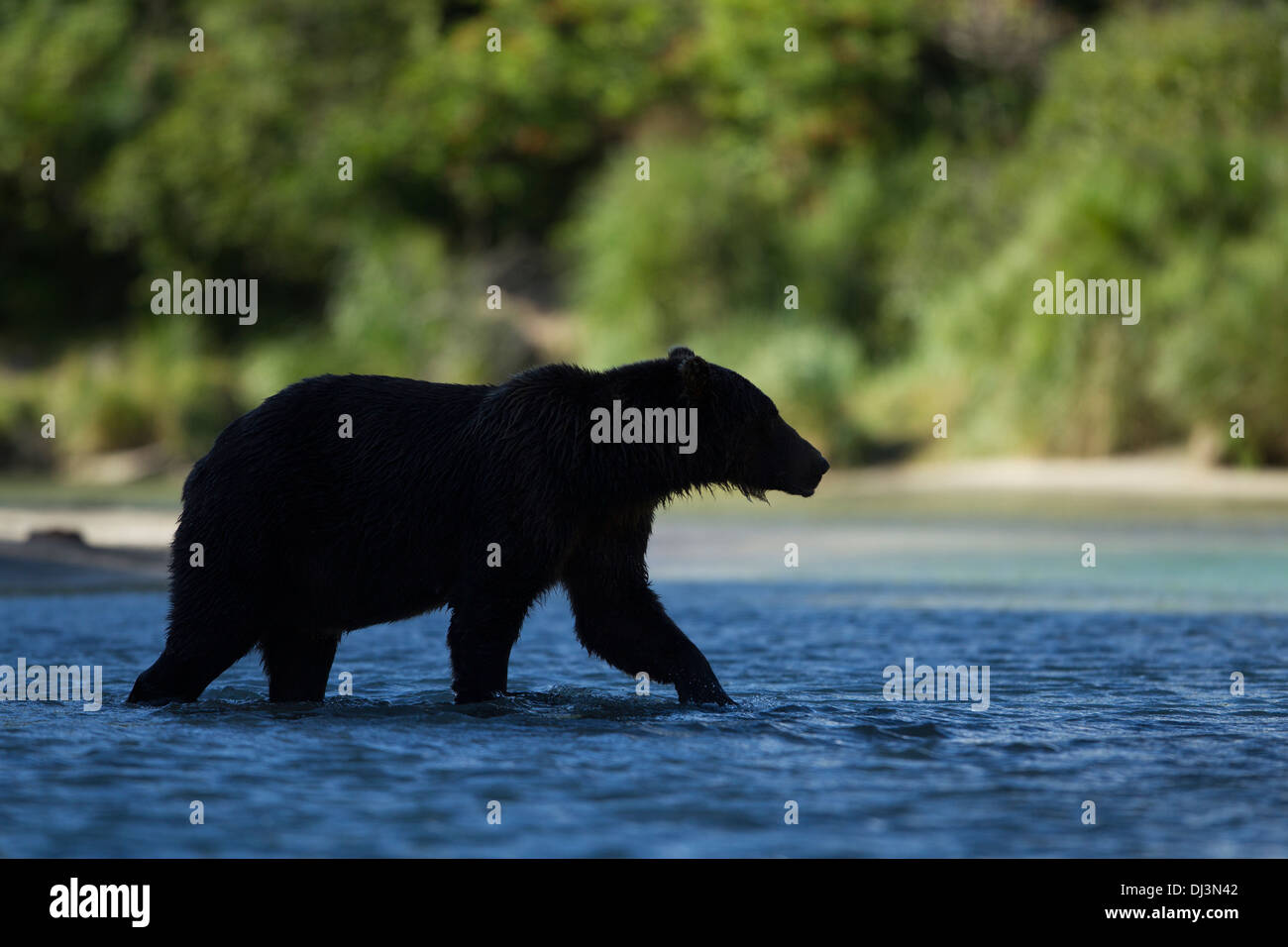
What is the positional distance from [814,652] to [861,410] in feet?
56.5

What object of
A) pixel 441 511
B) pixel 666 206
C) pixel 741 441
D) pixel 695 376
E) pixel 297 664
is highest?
pixel 666 206

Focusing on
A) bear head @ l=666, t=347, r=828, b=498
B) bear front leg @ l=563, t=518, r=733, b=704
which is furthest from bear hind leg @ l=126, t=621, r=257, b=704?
bear head @ l=666, t=347, r=828, b=498

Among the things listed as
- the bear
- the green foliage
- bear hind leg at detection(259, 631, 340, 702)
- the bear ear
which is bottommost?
bear hind leg at detection(259, 631, 340, 702)

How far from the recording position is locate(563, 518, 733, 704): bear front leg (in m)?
7.50

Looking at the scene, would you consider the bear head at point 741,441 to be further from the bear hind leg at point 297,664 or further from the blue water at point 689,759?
the bear hind leg at point 297,664

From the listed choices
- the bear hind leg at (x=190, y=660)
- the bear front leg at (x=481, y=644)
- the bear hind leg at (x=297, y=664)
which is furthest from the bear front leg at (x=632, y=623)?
the bear hind leg at (x=190, y=660)

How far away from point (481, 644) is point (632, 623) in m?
0.77

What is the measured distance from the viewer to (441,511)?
23.7 ft

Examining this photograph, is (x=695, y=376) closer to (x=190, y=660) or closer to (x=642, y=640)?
(x=642, y=640)

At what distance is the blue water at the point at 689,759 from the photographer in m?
5.24

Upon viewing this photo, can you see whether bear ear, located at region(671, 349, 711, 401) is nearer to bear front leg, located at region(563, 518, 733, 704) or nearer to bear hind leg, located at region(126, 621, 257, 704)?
bear front leg, located at region(563, 518, 733, 704)

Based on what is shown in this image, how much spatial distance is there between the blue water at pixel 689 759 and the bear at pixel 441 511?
1.08ft

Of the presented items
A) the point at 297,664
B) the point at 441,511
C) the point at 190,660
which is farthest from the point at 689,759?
the point at 190,660

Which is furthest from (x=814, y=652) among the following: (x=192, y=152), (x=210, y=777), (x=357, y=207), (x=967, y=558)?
(x=192, y=152)
